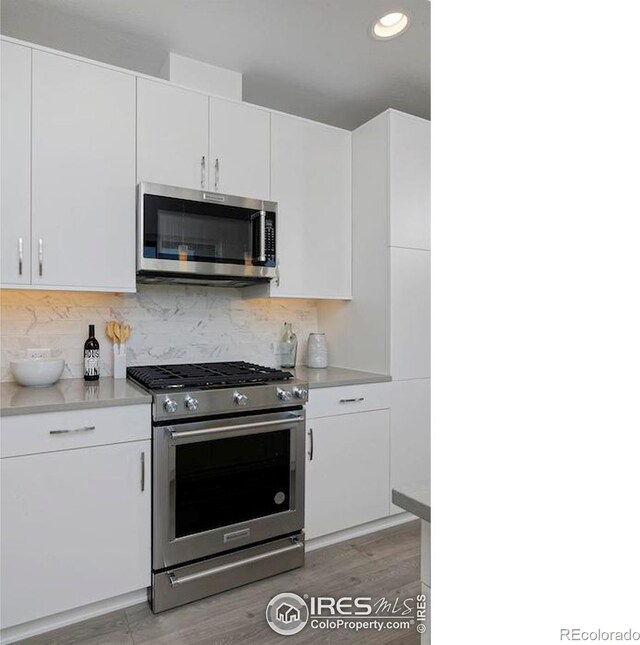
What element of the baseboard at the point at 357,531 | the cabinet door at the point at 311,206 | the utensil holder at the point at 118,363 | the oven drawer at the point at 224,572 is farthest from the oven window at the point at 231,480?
the cabinet door at the point at 311,206

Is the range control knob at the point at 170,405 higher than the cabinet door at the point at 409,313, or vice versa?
the cabinet door at the point at 409,313

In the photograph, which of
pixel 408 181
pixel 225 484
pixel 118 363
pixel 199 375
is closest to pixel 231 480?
pixel 225 484

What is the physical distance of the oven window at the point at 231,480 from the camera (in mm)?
2070

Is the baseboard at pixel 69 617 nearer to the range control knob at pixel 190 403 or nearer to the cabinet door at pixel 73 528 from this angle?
the cabinet door at pixel 73 528

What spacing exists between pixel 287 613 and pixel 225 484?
60 centimetres

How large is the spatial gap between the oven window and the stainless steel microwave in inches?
34.3

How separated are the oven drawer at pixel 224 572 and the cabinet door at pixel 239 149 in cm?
182

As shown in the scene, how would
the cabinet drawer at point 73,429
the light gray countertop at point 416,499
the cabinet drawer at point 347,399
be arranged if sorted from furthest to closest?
1. the cabinet drawer at point 347,399
2. the cabinet drawer at point 73,429
3. the light gray countertop at point 416,499

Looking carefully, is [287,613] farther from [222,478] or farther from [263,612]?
[222,478]

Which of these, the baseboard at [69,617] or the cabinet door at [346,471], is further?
the cabinet door at [346,471]
